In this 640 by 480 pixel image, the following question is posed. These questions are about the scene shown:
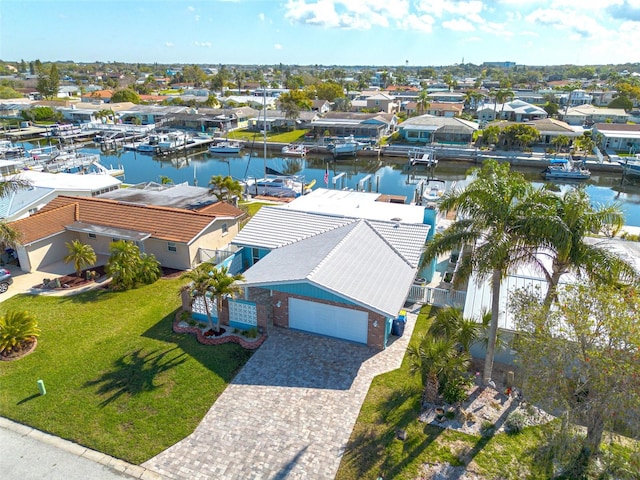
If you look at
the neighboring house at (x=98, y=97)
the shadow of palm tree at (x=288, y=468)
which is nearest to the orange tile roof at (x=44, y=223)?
the shadow of palm tree at (x=288, y=468)

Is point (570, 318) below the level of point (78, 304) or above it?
above

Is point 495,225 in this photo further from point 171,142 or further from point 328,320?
point 171,142

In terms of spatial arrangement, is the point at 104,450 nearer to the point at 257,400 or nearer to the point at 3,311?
the point at 257,400

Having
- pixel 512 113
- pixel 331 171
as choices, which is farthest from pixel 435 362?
pixel 512 113

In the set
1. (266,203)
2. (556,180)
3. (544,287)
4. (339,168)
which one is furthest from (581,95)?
(544,287)

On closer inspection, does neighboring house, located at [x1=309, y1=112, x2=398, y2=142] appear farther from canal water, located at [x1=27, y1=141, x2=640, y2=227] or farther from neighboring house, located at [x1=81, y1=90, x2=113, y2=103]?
neighboring house, located at [x1=81, y1=90, x2=113, y2=103]

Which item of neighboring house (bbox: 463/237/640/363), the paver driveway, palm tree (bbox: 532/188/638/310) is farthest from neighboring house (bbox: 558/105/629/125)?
the paver driveway

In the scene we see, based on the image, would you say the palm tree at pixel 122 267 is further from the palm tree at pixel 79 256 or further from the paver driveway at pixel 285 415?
the paver driveway at pixel 285 415

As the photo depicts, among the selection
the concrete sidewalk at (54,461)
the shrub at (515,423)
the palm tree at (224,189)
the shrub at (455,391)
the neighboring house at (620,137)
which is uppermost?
the neighboring house at (620,137)
